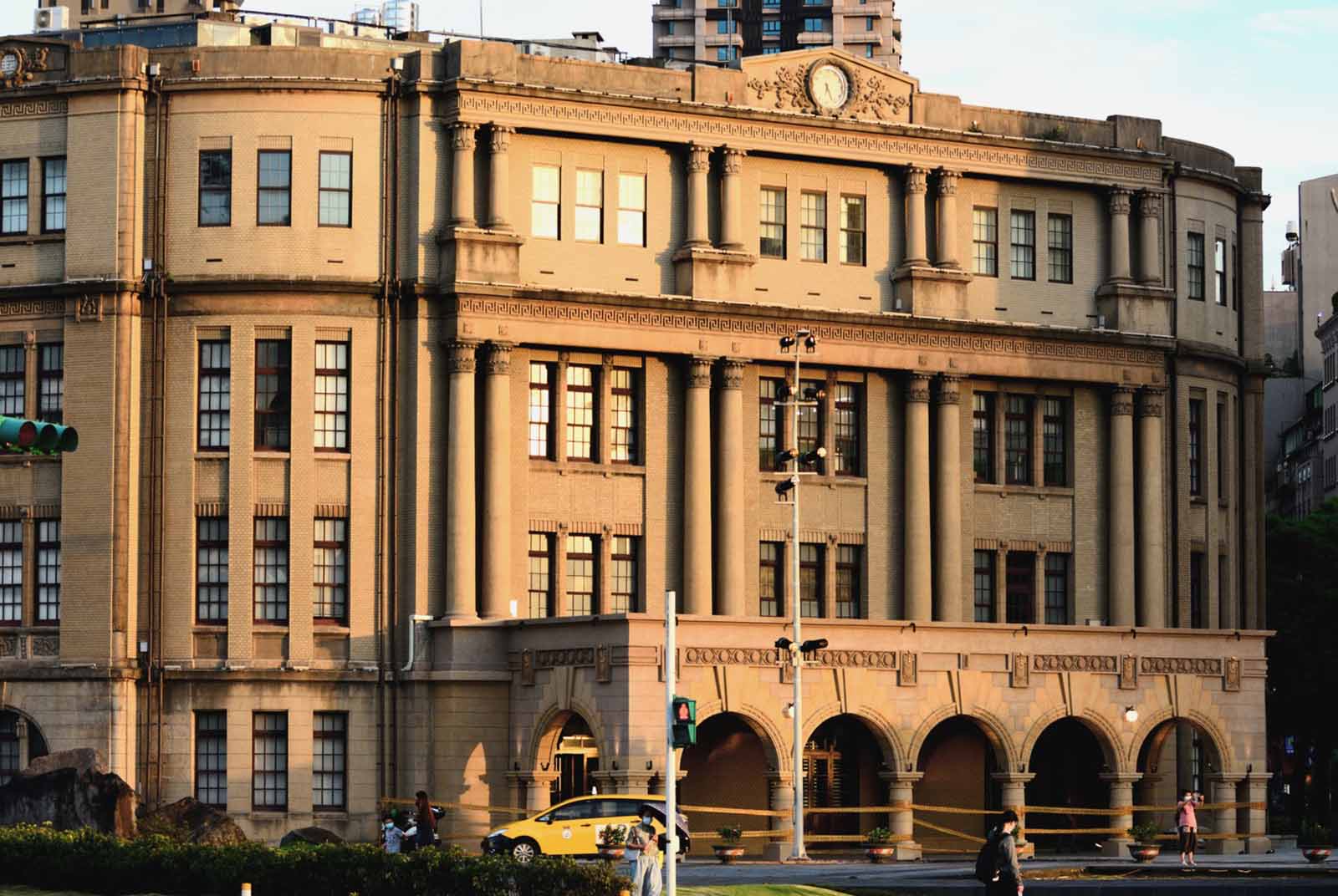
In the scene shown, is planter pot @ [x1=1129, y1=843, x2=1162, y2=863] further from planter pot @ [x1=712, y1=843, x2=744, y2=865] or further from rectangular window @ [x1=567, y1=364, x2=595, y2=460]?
rectangular window @ [x1=567, y1=364, x2=595, y2=460]

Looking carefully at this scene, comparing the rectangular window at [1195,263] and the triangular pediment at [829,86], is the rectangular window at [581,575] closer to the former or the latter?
the triangular pediment at [829,86]

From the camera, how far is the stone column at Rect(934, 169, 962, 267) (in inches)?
3164

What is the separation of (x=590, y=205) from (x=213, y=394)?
11850 millimetres

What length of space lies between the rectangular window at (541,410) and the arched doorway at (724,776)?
8796 millimetres

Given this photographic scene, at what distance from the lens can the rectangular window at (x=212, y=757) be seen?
72188 millimetres

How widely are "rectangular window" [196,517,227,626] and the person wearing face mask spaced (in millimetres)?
33794

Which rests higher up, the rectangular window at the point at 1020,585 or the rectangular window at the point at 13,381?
the rectangular window at the point at 13,381

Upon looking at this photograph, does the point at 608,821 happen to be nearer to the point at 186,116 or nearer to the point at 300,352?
the point at 300,352

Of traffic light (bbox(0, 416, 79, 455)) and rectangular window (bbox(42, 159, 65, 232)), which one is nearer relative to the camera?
traffic light (bbox(0, 416, 79, 455))

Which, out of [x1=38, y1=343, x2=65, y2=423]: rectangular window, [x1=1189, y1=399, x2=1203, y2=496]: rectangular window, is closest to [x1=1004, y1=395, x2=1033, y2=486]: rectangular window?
[x1=1189, y1=399, x2=1203, y2=496]: rectangular window

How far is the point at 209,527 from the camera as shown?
7350cm

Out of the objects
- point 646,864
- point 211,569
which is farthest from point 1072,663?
point 646,864

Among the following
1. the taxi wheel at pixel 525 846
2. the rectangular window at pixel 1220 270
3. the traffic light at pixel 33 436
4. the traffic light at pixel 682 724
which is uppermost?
the rectangular window at pixel 1220 270

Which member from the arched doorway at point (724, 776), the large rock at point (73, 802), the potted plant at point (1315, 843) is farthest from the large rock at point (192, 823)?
the potted plant at point (1315, 843)
